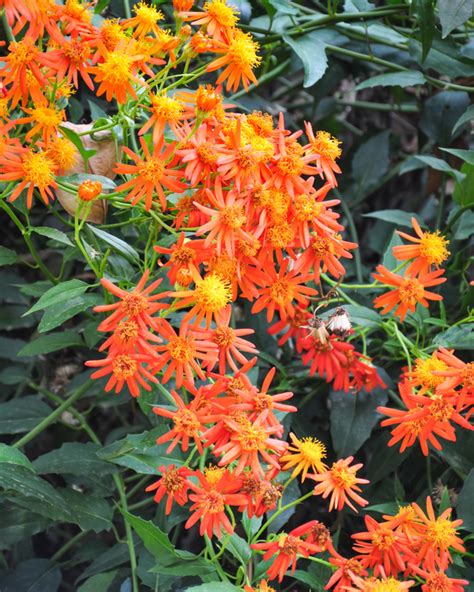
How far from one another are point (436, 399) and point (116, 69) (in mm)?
525

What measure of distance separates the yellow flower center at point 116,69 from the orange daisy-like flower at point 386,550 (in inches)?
22.2

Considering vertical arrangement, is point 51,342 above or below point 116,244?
below

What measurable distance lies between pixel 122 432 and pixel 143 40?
0.63 meters

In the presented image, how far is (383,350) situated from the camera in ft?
4.45

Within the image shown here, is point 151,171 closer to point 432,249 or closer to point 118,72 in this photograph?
point 118,72

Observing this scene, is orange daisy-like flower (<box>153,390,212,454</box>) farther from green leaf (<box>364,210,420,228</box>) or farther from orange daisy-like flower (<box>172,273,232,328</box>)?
green leaf (<box>364,210,420,228</box>)

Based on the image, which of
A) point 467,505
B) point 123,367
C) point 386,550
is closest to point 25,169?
point 123,367

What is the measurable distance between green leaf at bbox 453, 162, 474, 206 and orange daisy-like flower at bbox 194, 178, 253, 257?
0.55 meters

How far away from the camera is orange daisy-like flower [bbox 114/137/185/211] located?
90 cm

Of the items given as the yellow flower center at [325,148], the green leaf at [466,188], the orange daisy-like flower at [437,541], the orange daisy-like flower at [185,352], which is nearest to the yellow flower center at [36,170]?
the orange daisy-like flower at [185,352]

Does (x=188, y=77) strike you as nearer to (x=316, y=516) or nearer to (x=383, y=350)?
(x=383, y=350)

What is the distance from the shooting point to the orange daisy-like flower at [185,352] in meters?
0.86

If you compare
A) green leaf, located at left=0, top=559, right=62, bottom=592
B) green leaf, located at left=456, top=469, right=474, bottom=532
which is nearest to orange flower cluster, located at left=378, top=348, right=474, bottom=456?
green leaf, located at left=456, top=469, right=474, bottom=532

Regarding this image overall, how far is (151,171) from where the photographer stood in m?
0.90
